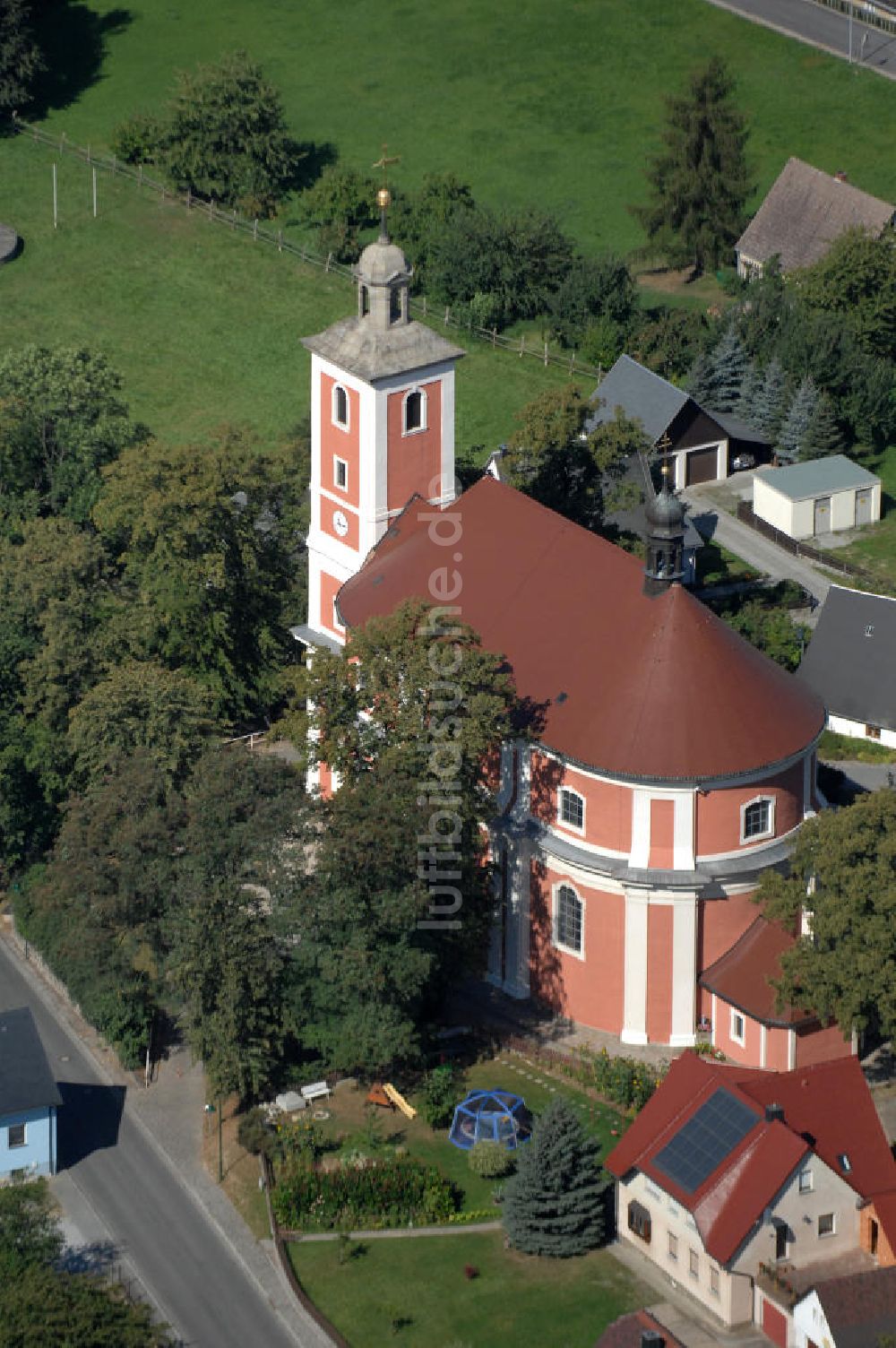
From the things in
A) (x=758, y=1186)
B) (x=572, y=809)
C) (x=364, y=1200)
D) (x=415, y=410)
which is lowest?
(x=364, y=1200)

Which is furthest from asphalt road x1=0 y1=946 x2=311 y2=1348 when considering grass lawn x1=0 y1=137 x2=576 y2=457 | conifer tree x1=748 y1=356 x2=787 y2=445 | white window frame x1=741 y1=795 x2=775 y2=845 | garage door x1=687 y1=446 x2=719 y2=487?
conifer tree x1=748 y1=356 x2=787 y2=445

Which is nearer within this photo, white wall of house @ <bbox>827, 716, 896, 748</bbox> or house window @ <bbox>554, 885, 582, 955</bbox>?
house window @ <bbox>554, 885, 582, 955</bbox>

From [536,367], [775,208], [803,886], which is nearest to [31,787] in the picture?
[803,886]

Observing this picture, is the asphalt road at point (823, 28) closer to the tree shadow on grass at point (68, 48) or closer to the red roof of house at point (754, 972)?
the tree shadow on grass at point (68, 48)

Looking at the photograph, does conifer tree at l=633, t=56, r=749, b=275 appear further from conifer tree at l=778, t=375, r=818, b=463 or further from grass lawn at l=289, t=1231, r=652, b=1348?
grass lawn at l=289, t=1231, r=652, b=1348

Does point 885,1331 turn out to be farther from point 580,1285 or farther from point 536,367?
point 536,367

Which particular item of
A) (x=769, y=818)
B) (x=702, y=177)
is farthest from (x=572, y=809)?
(x=702, y=177)

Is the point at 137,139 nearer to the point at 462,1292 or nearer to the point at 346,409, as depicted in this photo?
the point at 346,409
